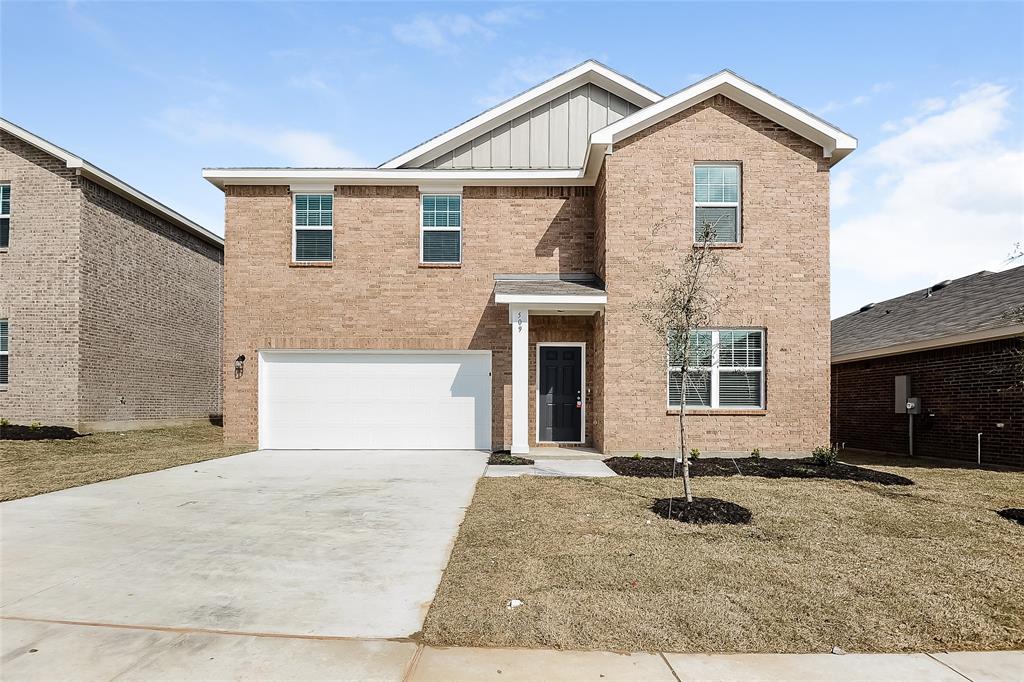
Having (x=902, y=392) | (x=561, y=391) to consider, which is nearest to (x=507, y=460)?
(x=561, y=391)

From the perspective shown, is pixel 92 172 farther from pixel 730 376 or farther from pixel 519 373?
pixel 730 376

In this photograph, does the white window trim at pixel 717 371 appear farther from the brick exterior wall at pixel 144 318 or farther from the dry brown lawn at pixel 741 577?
the brick exterior wall at pixel 144 318

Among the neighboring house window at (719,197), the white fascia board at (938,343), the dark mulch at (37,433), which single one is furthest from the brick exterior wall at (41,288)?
the white fascia board at (938,343)

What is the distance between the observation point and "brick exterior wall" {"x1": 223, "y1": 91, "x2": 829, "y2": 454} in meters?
12.2

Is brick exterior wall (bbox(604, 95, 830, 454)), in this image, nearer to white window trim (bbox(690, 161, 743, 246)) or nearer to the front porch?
white window trim (bbox(690, 161, 743, 246))

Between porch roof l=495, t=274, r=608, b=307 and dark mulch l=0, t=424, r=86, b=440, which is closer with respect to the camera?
porch roof l=495, t=274, r=608, b=307

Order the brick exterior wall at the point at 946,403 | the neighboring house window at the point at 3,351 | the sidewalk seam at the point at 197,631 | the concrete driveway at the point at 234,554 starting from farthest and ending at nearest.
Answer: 1. the neighboring house window at the point at 3,351
2. the brick exterior wall at the point at 946,403
3. the concrete driveway at the point at 234,554
4. the sidewalk seam at the point at 197,631

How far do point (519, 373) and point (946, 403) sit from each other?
9.38 metres

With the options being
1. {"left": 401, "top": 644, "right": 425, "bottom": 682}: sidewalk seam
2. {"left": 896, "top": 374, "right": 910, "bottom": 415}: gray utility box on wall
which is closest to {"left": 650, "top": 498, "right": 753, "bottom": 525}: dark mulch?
{"left": 401, "top": 644, "right": 425, "bottom": 682}: sidewalk seam

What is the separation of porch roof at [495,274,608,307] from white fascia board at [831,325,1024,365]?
23.3ft

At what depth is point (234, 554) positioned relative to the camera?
5.61 metres

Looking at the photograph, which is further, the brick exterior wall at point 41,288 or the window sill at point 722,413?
the brick exterior wall at point 41,288

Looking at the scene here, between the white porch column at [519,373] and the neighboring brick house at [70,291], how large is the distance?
11132 mm

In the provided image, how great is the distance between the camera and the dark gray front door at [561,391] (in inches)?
547
